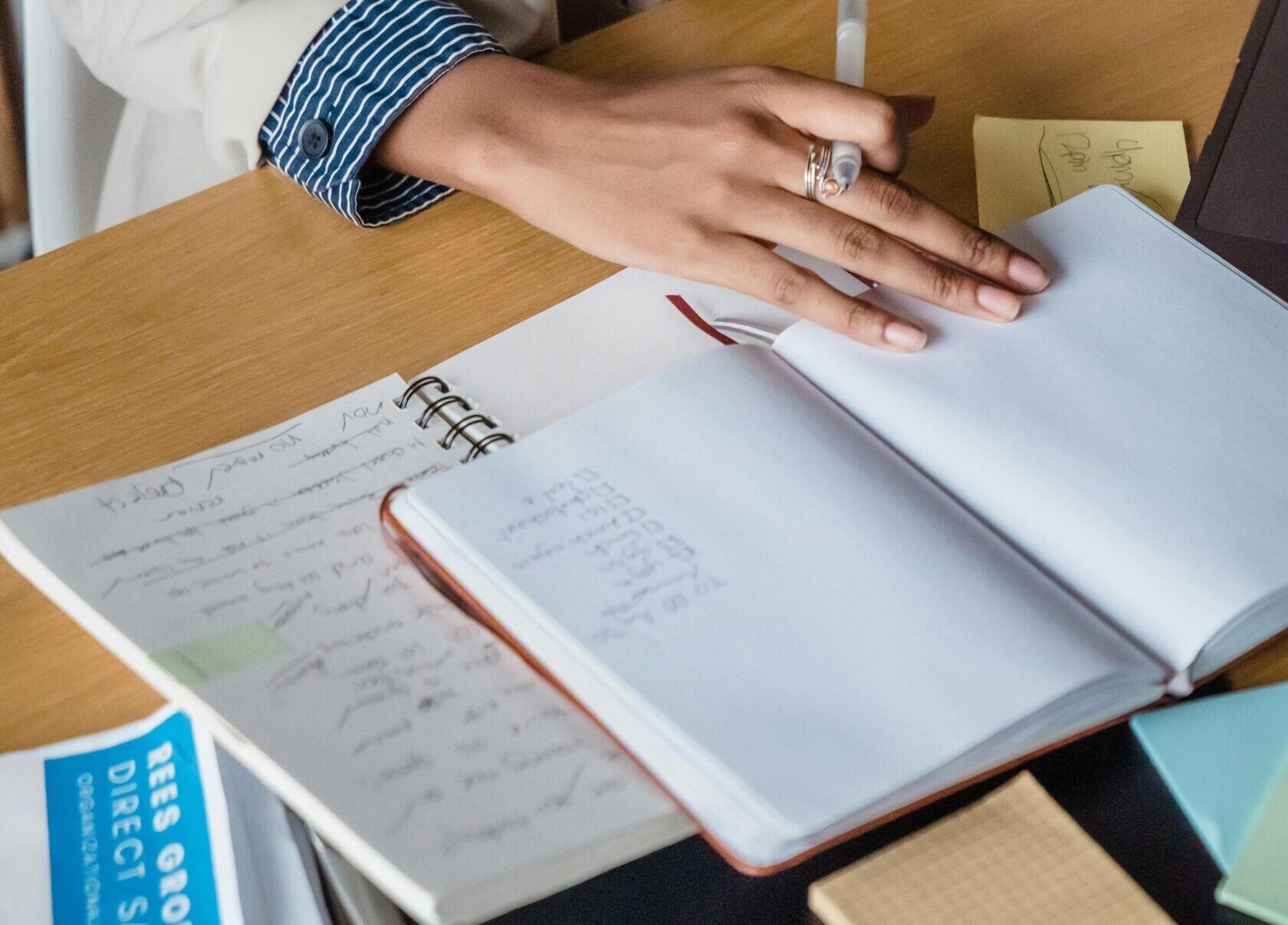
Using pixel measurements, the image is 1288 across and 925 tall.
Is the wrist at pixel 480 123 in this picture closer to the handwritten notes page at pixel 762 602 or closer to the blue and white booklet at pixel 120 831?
the handwritten notes page at pixel 762 602

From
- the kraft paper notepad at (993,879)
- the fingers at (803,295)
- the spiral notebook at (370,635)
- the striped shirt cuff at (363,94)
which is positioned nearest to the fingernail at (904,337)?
the fingers at (803,295)

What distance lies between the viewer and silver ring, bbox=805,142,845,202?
69 cm

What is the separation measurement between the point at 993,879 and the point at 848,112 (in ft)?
1.38

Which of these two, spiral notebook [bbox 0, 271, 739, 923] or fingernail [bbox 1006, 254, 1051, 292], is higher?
fingernail [bbox 1006, 254, 1051, 292]

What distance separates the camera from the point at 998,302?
1.95ft

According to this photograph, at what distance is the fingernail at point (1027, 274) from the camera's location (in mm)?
609

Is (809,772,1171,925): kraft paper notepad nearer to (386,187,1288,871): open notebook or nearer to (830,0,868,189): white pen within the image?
(386,187,1288,871): open notebook

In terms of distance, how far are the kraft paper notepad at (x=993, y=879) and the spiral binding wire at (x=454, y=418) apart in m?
0.27

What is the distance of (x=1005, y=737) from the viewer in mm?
443

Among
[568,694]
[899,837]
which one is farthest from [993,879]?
[568,694]

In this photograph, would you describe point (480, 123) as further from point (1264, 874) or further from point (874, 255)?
point (1264, 874)

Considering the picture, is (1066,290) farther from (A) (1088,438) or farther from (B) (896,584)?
(B) (896,584)

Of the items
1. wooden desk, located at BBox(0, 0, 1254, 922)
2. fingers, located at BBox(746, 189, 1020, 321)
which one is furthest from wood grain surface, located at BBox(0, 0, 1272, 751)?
fingers, located at BBox(746, 189, 1020, 321)

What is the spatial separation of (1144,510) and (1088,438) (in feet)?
0.15
